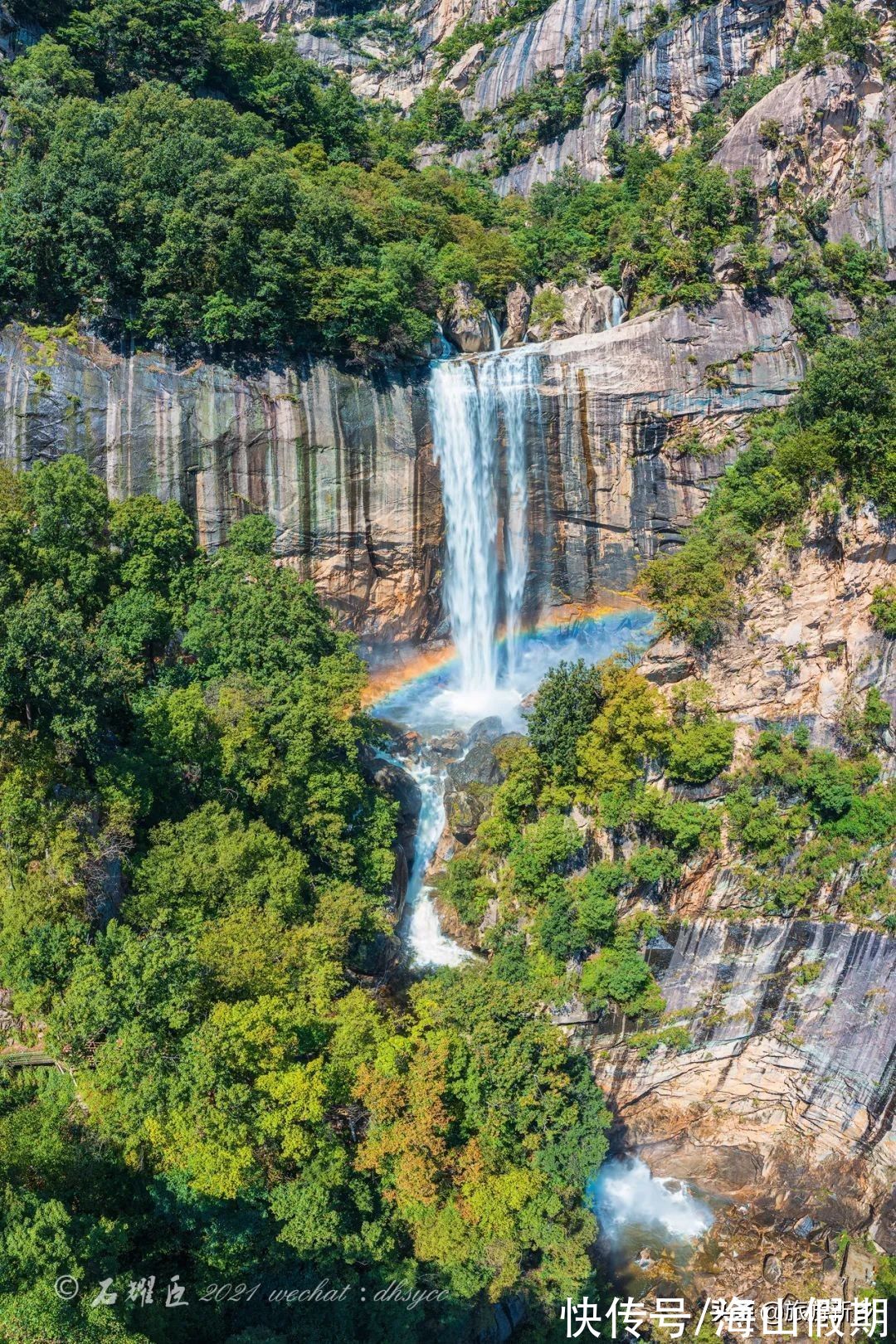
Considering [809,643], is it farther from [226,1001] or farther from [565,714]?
[226,1001]

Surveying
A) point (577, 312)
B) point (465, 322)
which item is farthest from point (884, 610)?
Result: point (465, 322)

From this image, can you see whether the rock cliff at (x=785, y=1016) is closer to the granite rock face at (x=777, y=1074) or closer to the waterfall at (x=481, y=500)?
the granite rock face at (x=777, y=1074)

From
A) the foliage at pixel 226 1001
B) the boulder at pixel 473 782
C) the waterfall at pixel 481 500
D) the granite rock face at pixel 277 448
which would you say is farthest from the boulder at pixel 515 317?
the foliage at pixel 226 1001

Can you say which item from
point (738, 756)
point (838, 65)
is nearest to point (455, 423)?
point (738, 756)

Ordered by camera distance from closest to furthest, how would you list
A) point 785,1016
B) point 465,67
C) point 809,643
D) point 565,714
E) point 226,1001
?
point 226,1001 < point 565,714 < point 785,1016 < point 809,643 < point 465,67

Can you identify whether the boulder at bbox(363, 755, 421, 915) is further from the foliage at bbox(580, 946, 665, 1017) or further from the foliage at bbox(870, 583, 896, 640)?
the foliage at bbox(870, 583, 896, 640)

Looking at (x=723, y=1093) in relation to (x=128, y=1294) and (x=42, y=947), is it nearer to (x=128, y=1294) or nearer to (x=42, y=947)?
(x=128, y=1294)
